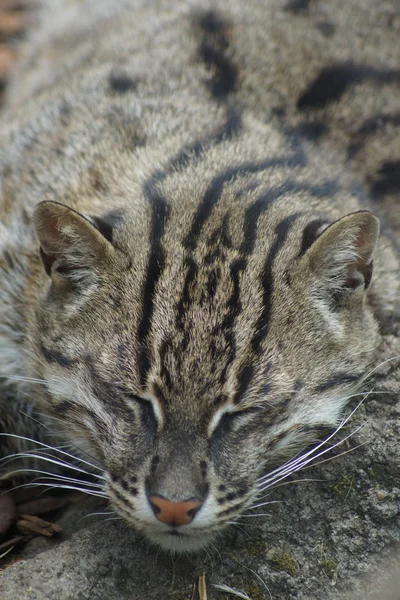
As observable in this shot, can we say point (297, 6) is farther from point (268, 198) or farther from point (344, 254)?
point (344, 254)

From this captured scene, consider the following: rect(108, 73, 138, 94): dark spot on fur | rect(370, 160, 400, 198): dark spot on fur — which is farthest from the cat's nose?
rect(108, 73, 138, 94): dark spot on fur

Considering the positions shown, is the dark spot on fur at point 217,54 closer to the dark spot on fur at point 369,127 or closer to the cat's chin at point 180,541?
the dark spot on fur at point 369,127

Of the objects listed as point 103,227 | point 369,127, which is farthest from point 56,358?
point 369,127

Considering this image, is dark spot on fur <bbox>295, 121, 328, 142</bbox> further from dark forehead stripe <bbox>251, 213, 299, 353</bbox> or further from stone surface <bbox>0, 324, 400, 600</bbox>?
stone surface <bbox>0, 324, 400, 600</bbox>

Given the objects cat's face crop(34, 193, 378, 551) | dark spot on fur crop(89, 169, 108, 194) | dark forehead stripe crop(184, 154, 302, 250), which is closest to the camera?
cat's face crop(34, 193, 378, 551)

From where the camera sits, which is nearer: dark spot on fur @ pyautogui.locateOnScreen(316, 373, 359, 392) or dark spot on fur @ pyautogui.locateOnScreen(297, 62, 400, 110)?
dark spot on fur @ pyautogui.locateOnScreen(316, 373, 359, 392)

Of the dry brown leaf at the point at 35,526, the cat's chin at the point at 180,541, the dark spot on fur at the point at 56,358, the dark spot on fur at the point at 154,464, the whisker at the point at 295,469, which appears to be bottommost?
the dry brown leaf at the point at 35,526

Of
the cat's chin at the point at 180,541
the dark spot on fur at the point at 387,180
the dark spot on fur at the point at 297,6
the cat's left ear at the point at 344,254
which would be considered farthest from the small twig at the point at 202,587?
the dark spot on fur at the point at 297,6
